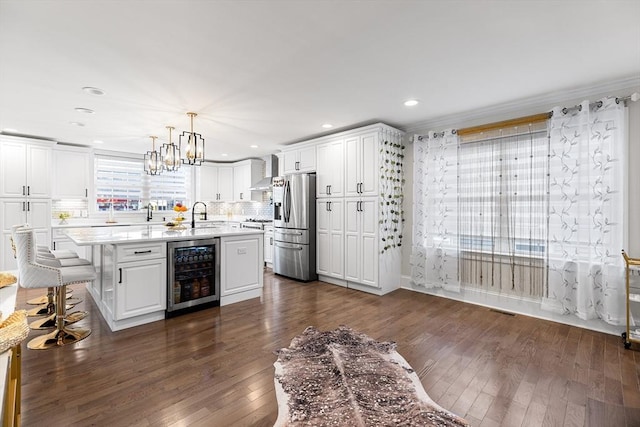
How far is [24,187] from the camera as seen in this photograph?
5.20 m

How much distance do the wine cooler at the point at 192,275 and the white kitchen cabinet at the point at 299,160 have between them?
2.25m

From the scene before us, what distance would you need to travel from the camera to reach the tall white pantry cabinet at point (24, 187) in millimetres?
5021

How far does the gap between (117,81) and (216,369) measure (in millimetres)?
2912

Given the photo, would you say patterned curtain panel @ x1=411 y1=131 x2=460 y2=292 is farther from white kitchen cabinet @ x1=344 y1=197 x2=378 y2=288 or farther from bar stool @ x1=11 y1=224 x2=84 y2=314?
bar stool @ x1=11 y1=224 x2=84 y2=314

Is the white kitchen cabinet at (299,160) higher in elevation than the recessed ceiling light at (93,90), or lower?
lower

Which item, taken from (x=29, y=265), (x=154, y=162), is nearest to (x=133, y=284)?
(x=29, y=265)

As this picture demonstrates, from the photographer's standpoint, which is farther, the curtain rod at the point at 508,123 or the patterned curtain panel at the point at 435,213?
the patterned curtain panel at the point at 435,213

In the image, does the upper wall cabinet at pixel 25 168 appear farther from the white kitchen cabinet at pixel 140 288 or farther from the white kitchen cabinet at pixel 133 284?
the white kitchen cabinet at pixel 140 288

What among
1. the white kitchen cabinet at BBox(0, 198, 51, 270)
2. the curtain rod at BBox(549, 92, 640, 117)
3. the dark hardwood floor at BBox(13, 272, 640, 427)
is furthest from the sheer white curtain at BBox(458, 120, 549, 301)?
the white kitchen cabinet at BBox(0, 198, 51, 270)

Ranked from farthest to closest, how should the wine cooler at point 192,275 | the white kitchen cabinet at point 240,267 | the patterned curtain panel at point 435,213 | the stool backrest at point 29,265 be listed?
the patterned curtain panel at point 435,213
the white kitchen cabinet at point 240,267
the wine cooler at point 192,275
the stool backrest at point 29,265

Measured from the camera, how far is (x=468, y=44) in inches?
94.0

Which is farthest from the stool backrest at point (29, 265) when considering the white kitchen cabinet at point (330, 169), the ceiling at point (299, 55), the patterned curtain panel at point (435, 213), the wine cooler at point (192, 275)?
the patterned curtain panel at point (435, 213)

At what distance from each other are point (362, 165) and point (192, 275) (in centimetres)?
283

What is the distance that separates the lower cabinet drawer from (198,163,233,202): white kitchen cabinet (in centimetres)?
469
